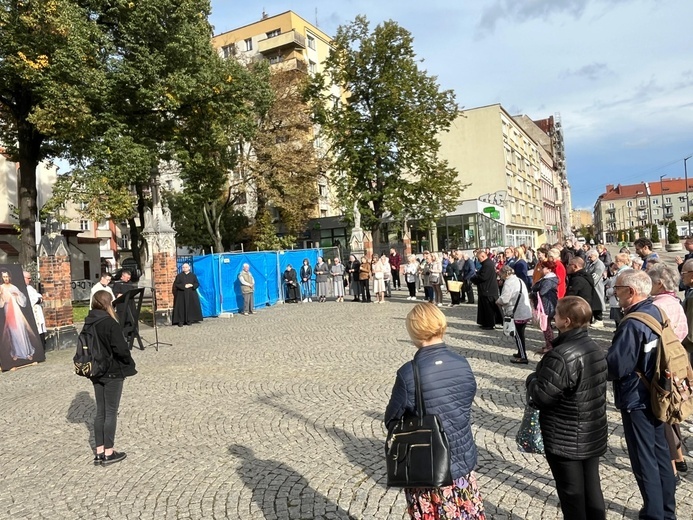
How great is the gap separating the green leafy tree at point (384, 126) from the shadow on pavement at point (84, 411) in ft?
77.7

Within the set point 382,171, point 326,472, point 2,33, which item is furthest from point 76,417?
point 382,171

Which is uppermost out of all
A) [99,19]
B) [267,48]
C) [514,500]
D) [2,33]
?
[267,48]

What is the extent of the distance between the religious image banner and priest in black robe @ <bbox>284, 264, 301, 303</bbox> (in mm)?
11163

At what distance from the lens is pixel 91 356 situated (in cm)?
524

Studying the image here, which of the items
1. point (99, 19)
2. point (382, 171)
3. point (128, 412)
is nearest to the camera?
point (128, 412)

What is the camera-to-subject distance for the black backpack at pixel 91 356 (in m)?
5.23

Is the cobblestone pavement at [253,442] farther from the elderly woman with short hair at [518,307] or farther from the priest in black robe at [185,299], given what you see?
Answer: the priest in black robe at [185,299]

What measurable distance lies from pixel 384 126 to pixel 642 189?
133m

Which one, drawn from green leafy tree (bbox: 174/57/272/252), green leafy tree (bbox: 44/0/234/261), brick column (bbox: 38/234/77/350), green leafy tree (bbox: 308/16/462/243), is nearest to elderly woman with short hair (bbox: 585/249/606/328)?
brick column (bbox: 38/234/77/350)

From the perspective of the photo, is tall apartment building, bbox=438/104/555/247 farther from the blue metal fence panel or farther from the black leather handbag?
the black leather handbag

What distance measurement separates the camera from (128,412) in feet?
23.3

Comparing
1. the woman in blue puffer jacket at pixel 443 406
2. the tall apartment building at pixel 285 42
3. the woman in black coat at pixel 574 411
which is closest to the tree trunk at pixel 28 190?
the woman in blue puffer jacket at pixel 443 406

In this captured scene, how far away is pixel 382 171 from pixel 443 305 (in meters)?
15.6

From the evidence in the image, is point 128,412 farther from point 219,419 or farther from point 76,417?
point 219,419
